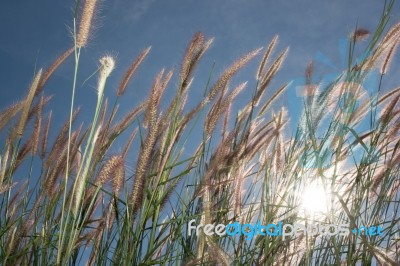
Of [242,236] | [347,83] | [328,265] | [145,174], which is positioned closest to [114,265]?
[145,174]

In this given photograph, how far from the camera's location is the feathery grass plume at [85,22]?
1.83m

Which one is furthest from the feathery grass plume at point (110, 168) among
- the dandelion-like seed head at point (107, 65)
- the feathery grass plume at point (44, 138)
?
the feathery grass plume at point (44, 138)

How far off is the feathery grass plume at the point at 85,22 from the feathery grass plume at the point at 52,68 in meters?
0.55

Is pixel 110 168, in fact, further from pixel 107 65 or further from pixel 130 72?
pixel 130 72

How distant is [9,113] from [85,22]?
2.20ft

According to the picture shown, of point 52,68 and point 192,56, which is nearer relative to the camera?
point 192,56

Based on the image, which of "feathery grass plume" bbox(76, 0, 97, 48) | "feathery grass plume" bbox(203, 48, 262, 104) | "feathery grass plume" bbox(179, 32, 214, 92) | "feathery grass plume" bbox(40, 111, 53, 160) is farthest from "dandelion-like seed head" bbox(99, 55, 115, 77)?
"feathery grass plume" bbox(40, 111, 53, 160)

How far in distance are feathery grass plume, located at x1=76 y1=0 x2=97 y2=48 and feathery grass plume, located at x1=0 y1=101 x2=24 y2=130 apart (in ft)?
2.06

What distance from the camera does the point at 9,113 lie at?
2283 mm

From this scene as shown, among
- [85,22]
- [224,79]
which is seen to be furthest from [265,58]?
[85,22]

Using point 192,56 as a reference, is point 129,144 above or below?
below

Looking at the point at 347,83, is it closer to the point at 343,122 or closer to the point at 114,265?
the point at 343,122

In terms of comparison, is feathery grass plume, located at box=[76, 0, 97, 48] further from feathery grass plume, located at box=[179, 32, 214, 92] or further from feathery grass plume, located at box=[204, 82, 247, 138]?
feathery grass plume, located at box=[204, 82, 247, 138]

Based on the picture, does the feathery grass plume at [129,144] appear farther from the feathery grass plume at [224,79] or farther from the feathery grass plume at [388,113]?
the feathery grass plume at [388,113]
